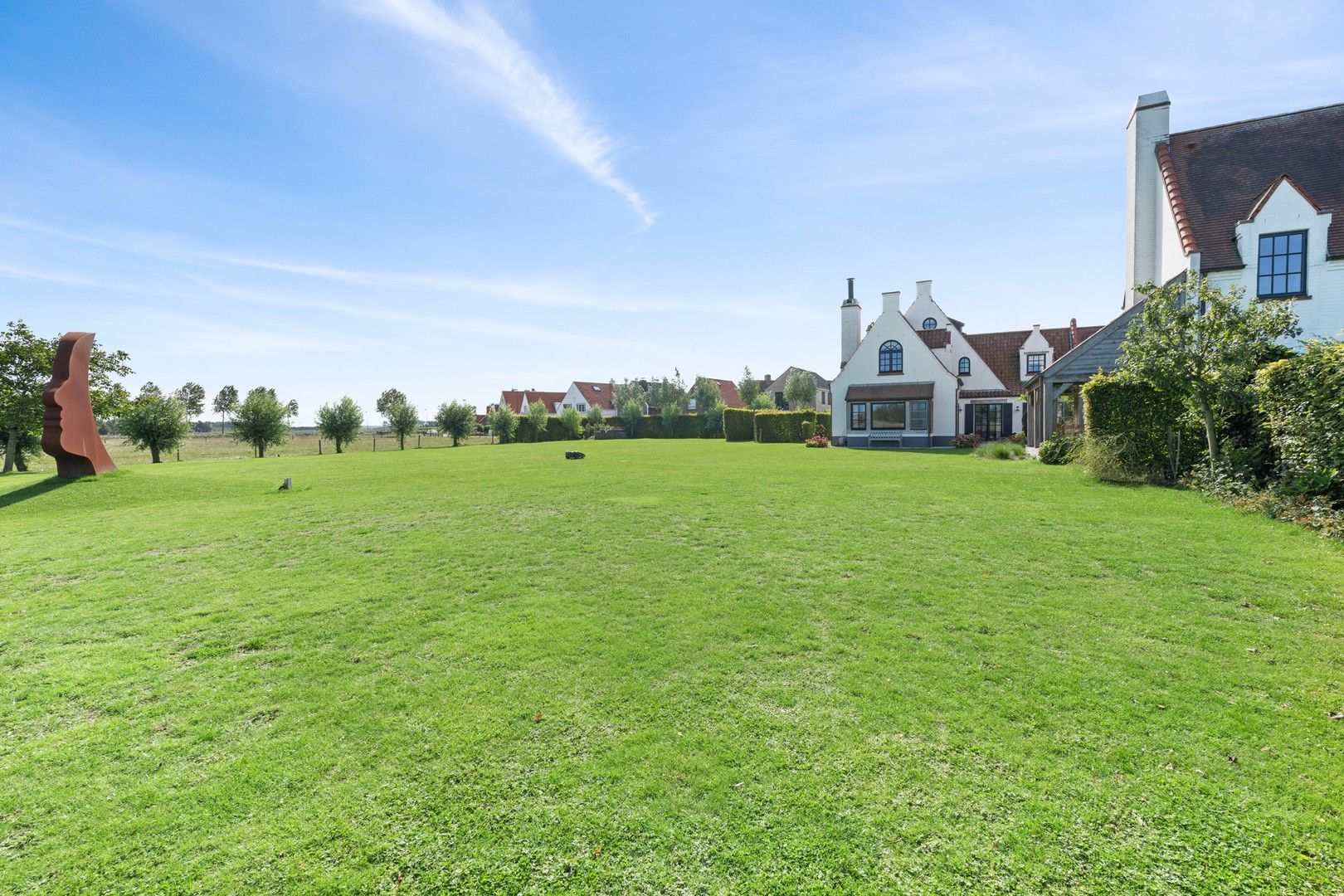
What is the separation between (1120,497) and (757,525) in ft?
26.0

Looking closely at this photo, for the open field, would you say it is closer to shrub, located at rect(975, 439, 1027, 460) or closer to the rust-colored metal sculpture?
the rust-colored metal sculpture

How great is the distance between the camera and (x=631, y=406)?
200 ft

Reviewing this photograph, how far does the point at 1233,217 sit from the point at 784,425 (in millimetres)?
26796

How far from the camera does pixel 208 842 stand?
3037 millimetres

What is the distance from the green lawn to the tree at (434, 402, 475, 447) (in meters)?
A: 42.1

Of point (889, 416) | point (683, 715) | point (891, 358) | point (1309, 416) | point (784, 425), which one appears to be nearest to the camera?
point (683, 715)

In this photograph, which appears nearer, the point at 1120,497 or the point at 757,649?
the point at 757,649

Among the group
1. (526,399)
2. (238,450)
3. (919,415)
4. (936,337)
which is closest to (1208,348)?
(919,415)

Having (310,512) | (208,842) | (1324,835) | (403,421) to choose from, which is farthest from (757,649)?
(403,421)

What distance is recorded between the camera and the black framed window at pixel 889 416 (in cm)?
3303

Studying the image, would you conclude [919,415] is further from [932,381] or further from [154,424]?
[154,424]

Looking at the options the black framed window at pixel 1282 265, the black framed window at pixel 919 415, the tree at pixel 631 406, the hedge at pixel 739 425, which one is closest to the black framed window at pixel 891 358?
the black framed window at pixel 919 415

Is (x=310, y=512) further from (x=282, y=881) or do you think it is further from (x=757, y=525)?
(x=282, y=881)

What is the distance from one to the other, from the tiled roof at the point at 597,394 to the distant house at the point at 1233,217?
6595cm
